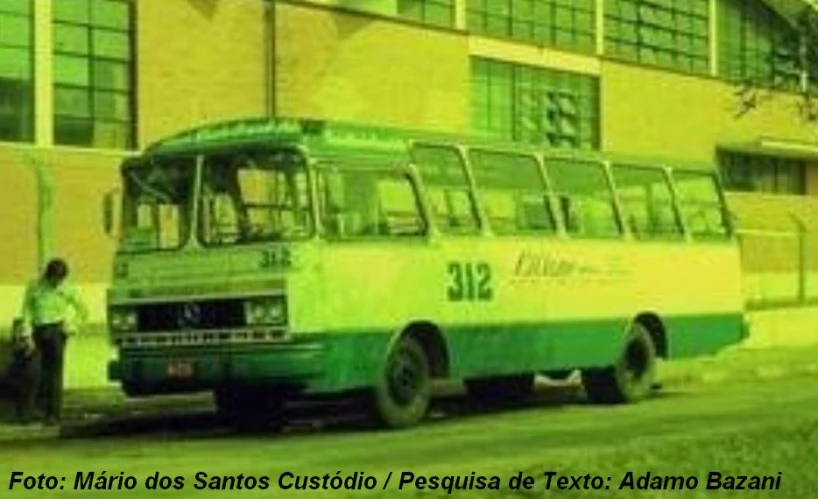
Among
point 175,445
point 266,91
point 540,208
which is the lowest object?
point 175,445

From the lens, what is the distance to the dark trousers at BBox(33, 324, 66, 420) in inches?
837

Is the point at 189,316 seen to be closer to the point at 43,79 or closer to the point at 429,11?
the point at 43,79

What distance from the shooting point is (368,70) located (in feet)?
139

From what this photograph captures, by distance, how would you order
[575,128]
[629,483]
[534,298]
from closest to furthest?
[629,483]
[534,298]
[575,128]

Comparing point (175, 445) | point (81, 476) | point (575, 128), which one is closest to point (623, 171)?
point (175, 445)

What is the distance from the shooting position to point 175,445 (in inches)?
749

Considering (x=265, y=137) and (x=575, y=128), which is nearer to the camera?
(x=265, y=137)

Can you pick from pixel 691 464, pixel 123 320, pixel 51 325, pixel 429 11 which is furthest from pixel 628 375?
pixel 429 11

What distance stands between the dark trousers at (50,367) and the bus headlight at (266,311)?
122 inches

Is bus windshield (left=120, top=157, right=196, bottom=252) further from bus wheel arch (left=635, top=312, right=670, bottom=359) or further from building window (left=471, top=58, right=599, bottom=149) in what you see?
building window (left=471, top=58, right=599, bottom=149)

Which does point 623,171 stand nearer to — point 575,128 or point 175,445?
point 175,445

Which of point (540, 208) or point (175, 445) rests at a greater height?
point (540, 208)

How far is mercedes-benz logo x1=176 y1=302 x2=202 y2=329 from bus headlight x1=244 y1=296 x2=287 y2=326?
1.67 feet

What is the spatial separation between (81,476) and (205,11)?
2388 centimetres
